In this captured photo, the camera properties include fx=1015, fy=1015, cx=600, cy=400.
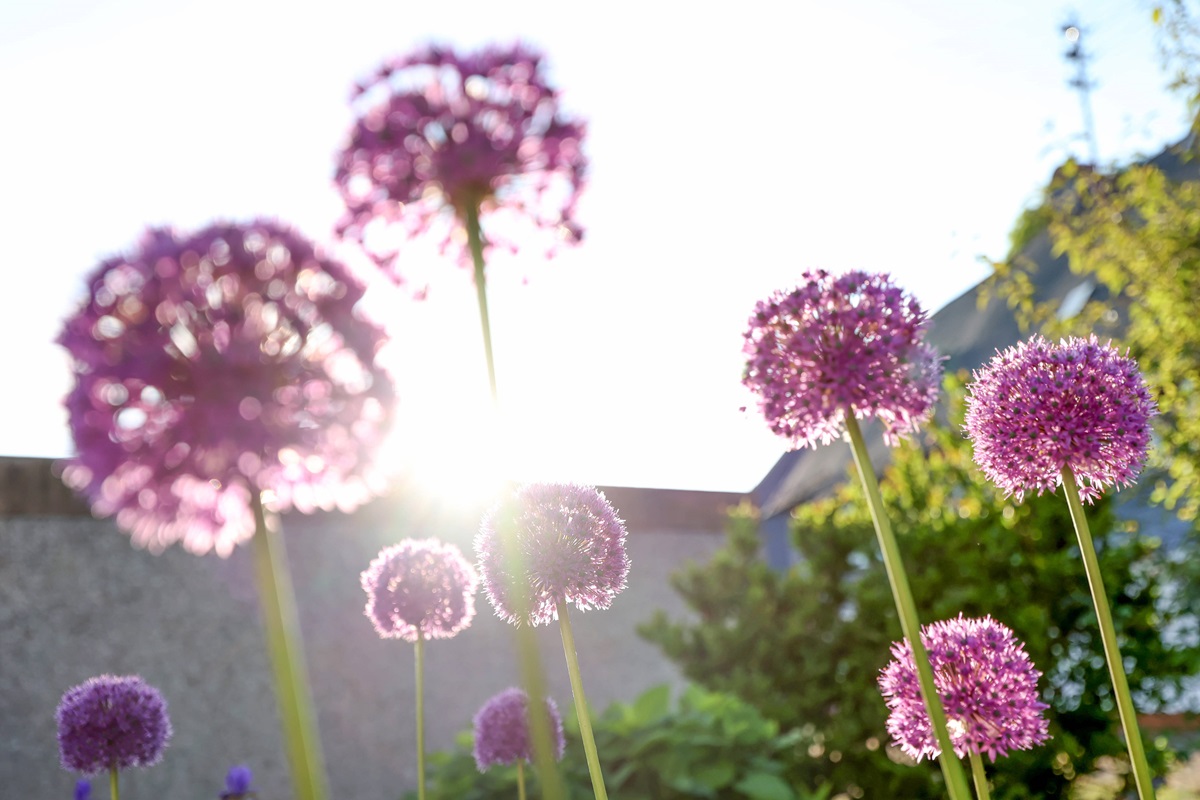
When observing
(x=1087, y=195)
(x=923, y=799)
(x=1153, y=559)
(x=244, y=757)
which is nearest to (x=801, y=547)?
(x=923, y=799)

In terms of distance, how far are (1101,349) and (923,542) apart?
7.01m

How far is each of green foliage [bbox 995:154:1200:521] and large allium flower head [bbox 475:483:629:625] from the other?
7.25 metres

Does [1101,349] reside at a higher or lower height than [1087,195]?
lower

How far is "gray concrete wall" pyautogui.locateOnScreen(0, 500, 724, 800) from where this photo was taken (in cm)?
954

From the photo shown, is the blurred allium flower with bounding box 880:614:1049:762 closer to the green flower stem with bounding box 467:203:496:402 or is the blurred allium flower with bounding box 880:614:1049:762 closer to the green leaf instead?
the green flower stem with bounding box 467:203:496:402

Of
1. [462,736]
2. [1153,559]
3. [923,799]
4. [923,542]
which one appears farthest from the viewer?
[1153,559]

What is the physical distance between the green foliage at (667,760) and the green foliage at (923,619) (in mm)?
1360

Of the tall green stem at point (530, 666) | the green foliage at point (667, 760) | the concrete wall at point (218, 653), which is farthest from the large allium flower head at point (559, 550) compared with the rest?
the concrete wall at point (218, 653)

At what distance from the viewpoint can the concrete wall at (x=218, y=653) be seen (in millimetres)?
9539

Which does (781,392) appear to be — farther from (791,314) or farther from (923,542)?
(923,542)

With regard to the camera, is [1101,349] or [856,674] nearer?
[1101,349]

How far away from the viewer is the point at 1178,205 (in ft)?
32.9

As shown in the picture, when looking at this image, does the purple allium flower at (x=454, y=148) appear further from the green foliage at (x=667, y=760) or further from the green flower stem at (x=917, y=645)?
the green foliage at (x=667, y=760)

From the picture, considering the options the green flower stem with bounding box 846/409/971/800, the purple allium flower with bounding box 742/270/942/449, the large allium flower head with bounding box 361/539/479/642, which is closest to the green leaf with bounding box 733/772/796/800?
the large allium flower head with bounding box 361/539/479/642
